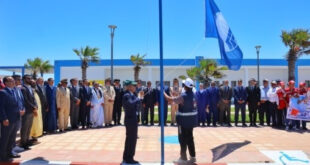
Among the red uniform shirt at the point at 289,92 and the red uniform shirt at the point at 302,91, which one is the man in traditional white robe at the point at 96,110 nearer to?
the red uniform shirt at the point at 289,92

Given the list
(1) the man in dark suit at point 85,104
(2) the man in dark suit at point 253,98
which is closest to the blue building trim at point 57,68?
(1) the man in dark suit at point 85,104

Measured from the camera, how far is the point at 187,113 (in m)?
5.92

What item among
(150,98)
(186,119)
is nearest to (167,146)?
(186,119)

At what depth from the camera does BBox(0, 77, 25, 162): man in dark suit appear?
5.84 meters

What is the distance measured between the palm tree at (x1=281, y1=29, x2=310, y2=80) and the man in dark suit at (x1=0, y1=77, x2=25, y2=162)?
2492cm

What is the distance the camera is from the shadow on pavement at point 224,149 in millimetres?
6512

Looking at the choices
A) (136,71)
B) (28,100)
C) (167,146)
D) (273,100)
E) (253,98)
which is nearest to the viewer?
(28,100)

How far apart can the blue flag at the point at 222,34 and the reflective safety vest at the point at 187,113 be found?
6.59ft

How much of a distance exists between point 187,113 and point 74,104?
605 centimetres

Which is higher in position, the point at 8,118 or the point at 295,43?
the point at 295,43

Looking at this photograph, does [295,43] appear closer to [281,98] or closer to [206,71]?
[206,71]

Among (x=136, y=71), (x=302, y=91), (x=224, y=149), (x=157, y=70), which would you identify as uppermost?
(x=157, y=70)

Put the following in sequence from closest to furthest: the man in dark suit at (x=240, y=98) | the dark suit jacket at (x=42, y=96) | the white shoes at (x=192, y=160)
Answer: the white shoes at (x=192, y=160)
the dark suit jacket at (x=42, y=96)
the man in dark suit at (x=240, y=98)

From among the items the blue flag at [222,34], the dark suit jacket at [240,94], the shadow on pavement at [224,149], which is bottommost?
the shadow on pavement at [224,149]
